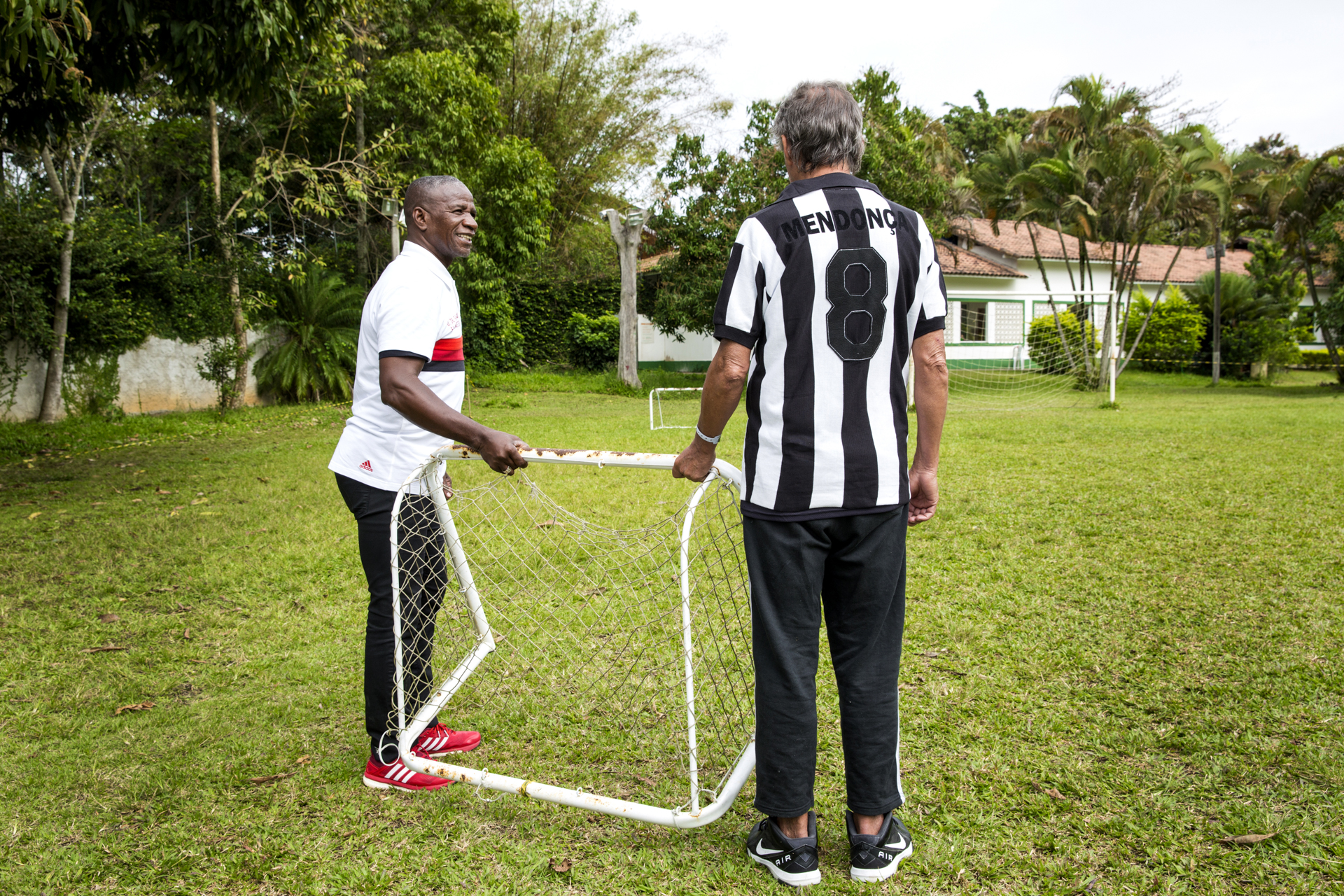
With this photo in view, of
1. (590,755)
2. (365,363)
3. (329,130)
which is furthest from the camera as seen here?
(329,130)

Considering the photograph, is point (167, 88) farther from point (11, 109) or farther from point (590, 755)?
point (590, 755)

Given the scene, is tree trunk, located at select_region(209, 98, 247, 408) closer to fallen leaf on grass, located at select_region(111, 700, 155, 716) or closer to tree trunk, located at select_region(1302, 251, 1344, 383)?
fallen leaf on grass, located at select_region(111, 700, 155, 716)

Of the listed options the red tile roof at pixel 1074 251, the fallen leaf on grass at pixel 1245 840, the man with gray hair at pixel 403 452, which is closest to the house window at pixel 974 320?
the red tile roof at pixel 1074 251

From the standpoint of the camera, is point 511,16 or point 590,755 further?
point 511,16

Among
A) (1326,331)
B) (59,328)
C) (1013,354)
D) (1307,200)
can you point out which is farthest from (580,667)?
(1307,200)

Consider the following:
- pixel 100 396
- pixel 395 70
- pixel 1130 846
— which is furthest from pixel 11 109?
pixel 395 70

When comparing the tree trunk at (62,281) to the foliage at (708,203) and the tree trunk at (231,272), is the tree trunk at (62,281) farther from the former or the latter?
the foliage at (708,203)

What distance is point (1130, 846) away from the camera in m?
2.28

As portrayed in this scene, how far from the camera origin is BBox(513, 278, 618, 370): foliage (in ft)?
73.8

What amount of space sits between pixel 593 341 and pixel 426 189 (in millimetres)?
19911

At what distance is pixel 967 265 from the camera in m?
25.2

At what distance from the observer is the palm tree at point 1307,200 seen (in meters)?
18.8

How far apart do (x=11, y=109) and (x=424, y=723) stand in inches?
291

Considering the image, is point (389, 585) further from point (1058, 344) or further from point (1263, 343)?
point (1263, 343)
